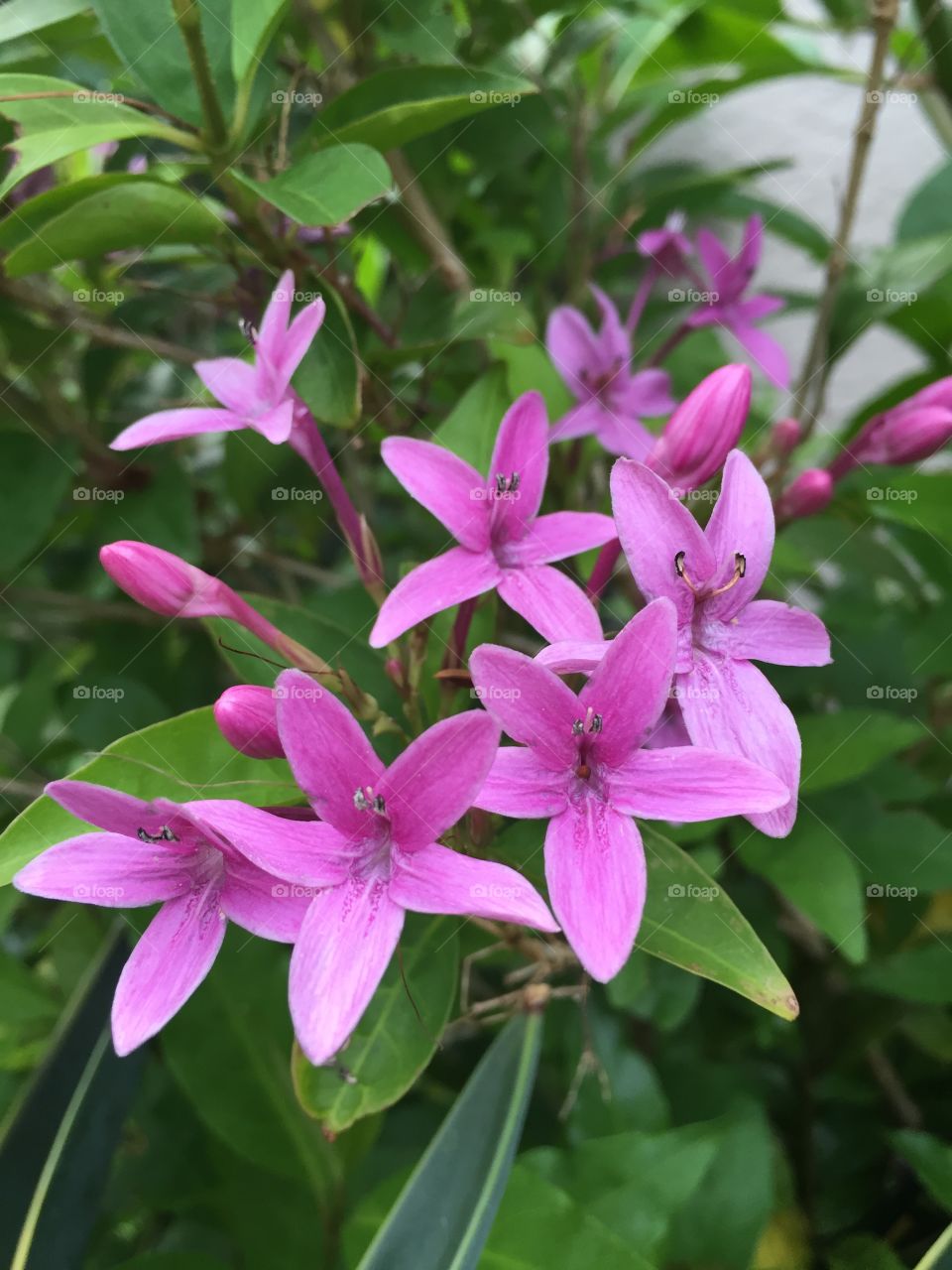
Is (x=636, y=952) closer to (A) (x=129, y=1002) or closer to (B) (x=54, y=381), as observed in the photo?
(A) (x=129, y=1002)

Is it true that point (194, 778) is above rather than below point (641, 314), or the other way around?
below

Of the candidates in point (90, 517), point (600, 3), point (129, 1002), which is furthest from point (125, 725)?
point (600, 3)

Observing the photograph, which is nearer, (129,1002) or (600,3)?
(129,1002)

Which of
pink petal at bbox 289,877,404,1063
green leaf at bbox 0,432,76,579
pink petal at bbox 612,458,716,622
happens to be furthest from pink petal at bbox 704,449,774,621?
green leaf at bbox 0,432,76,579

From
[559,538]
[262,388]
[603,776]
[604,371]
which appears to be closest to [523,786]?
[603,776]

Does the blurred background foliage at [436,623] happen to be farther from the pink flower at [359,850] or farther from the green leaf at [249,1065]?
the pink flower at [359,850]

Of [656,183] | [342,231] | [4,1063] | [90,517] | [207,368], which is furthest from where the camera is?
A: [656,183]

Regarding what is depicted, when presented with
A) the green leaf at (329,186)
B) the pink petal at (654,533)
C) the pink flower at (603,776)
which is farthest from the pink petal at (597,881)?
the green leaf at (329,186)
